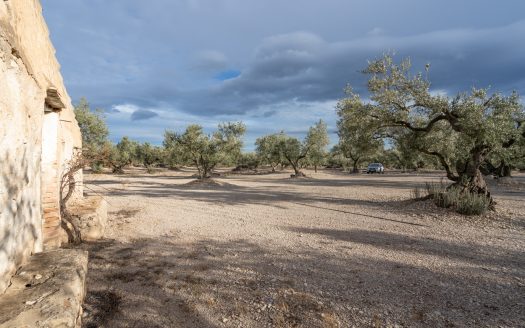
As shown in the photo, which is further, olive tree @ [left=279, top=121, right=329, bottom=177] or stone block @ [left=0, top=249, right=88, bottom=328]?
olive tree @ [left=279, top=121, right=329, bottom=177]

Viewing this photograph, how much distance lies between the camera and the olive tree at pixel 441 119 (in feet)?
33.4

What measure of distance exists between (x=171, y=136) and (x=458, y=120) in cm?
2360

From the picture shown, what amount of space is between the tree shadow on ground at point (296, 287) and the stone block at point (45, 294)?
29.3 inches

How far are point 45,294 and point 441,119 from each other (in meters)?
13.0

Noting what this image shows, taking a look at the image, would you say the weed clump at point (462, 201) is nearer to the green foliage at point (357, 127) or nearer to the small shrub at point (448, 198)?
the small shrub at point (448, 198)

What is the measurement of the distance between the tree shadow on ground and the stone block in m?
0.74

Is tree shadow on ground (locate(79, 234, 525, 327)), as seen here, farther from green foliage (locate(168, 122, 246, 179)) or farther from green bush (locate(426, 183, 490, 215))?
green foliage (locate(168, 122, 246, 179))

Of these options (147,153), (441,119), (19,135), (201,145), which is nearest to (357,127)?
(441,119)

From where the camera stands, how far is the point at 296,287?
444 centimetres

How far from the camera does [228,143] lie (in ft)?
95.5

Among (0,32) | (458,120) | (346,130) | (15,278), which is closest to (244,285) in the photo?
(15,278)

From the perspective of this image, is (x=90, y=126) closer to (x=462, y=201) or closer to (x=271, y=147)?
(x=271, y=147)

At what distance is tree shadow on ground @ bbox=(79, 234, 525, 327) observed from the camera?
11.9 ft

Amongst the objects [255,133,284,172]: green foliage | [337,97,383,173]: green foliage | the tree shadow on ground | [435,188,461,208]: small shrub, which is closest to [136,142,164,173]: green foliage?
[255,133,284,172]: green foliage
